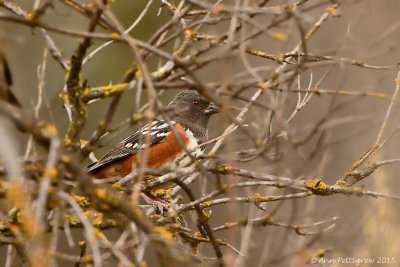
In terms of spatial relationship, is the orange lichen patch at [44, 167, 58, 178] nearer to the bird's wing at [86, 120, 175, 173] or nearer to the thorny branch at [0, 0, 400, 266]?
the thorny branch at [0, 0, 400, 266]

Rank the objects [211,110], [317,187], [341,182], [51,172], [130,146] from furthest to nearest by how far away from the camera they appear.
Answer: [211,110] < [130,146] < [341,182] < [317,187] < [51,172]

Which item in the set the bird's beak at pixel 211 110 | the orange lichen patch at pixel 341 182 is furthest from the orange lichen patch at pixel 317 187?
the bird's beak at pixel 211 110

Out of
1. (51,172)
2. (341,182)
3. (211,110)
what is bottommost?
(341,182)

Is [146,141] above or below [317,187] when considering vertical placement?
above

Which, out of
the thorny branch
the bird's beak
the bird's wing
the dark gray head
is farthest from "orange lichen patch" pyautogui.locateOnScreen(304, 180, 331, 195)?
the bird's beak

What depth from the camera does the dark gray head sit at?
391 cm

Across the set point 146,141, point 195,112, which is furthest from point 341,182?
point 195,112

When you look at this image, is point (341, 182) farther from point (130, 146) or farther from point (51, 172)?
point (130, 146)

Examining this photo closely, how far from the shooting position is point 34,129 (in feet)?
4.69

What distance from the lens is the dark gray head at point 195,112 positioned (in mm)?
3908

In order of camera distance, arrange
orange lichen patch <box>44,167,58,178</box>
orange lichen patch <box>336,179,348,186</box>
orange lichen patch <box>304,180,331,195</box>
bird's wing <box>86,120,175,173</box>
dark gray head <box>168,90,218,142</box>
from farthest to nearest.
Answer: dark gray head <box>168,90,218,142</box>, bird's wing <box>86,120,175,173</box>, orange lichen patch <box>336,179,348,186</box>, orange lichen patch <box>304,180,331,195</box>, orange lichen patch <box>44,167,58,178</box>

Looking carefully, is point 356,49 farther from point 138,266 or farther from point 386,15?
point 386,15

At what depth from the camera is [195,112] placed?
4.02 meters

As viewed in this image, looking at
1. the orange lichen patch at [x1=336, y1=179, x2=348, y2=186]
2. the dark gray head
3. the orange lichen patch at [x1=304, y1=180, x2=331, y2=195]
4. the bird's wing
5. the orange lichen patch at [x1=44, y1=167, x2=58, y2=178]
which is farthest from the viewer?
the dark gray head
